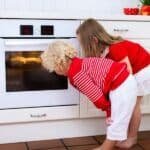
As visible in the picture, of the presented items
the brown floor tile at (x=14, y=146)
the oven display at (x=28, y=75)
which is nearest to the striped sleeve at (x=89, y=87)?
the oven display at (x=28, y=75)

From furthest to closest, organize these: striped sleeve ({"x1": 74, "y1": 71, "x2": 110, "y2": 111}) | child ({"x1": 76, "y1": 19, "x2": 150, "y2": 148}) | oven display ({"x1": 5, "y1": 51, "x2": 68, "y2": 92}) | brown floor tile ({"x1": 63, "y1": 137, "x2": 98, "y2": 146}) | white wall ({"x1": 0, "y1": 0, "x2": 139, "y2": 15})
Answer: white wall ({"x1": 0, "y1": 0, "x2": 139, "y2": 15}) → brown floor tile ({"x1": 63, "y1": 137, "x2": 98, "y2": 146}) → oven display ({"x1": 5, "y1": 51, "x2": 68, "y2": 92}) → child ({"x1": 76, "y1": 19, "x2": 150, "y2": 148}) → striped sleeve ({"x1": 74, "y1": 71, "x2": 110, "y2": 111})

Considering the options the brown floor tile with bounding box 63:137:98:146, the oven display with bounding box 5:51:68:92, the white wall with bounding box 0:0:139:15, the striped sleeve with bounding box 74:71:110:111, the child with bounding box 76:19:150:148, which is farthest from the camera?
the white wall with bounding box 0:0:139:15

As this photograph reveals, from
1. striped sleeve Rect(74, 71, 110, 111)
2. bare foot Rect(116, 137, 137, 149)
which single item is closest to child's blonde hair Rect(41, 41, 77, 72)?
striped sleeve Rect(74, 71, 110, 111)

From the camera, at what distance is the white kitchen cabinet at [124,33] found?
2285mm

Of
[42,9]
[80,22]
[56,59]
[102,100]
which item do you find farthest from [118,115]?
[42,9]

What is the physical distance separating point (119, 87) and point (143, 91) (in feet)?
1.09

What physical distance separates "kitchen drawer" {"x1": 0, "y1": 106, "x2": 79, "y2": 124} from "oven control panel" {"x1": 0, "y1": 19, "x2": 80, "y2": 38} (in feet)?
1.54

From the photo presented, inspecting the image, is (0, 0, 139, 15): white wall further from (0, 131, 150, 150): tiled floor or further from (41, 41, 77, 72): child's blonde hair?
(0, 131, 150, 150): tiled floor

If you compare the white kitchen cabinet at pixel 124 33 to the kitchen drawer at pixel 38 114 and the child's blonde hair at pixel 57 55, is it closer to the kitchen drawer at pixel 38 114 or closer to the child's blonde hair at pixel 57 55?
the kitchen drawer at pixel 38 114

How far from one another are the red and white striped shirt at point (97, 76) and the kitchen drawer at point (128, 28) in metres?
0.43

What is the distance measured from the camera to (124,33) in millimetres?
2320

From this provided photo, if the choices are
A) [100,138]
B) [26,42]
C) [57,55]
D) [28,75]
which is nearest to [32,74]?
[28,75]

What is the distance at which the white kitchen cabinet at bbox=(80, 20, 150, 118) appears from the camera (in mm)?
2285

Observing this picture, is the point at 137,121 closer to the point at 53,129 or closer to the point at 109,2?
the point at 53,129
